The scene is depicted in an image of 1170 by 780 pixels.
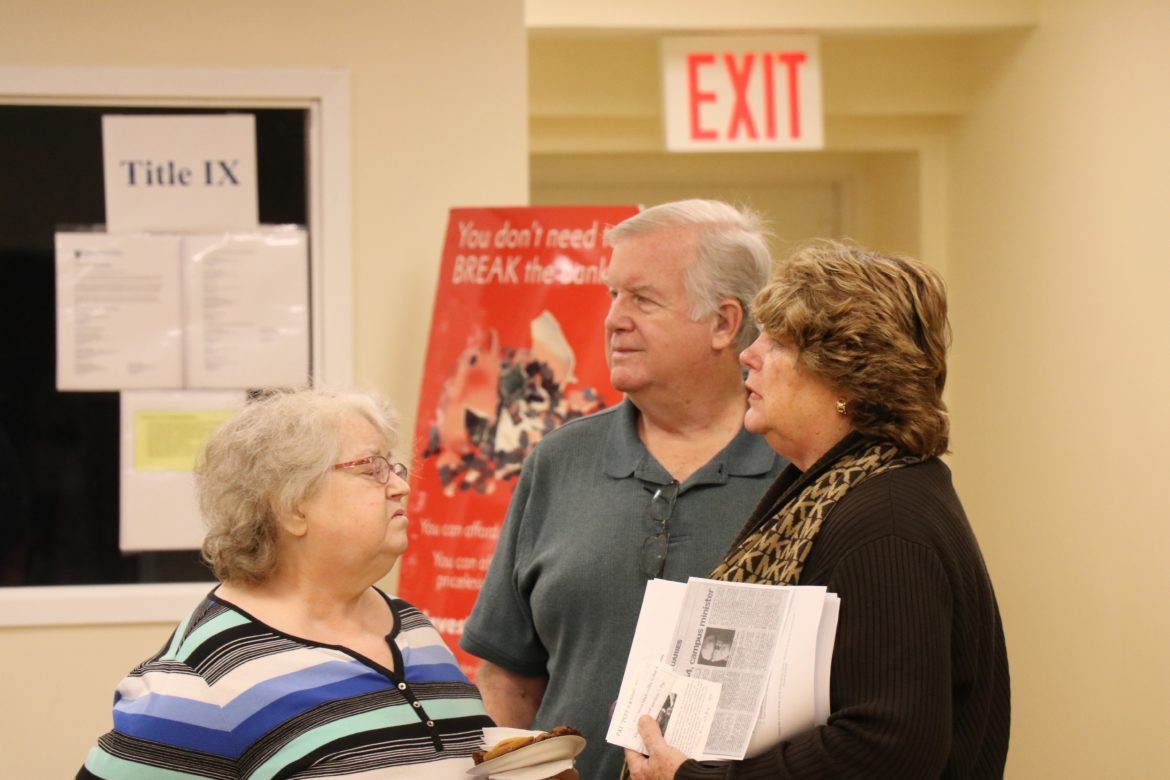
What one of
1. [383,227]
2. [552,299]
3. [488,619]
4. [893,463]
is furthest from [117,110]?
[893,463]

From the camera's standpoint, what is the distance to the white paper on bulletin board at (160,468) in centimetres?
338

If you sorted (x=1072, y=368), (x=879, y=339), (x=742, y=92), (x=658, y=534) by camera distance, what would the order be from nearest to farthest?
(x=879, y=339), (x=658, y=534), (x=1072, y=368), (x=742, y=92)

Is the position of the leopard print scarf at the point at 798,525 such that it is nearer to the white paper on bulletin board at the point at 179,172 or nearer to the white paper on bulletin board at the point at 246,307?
the white paper on bulletin board at the point at 246,307

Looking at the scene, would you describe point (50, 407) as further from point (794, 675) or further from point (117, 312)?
point (794, 675)

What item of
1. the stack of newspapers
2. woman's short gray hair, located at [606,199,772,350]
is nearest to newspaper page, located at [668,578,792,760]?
the stack of newspapers

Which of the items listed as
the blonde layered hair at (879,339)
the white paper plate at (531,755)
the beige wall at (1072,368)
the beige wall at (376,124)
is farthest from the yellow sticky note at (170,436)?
the beige wall at (1072,368)

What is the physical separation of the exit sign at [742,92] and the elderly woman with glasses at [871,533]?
2.64 meters

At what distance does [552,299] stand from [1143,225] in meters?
1.63

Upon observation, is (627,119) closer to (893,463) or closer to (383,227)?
(383,227)

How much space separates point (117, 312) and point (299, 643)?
188 cm

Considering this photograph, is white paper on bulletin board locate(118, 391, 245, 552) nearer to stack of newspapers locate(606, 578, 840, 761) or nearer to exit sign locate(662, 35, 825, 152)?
exit sign locate(662, 35, 825, 152)

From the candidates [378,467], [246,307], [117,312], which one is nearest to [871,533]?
[378,467]

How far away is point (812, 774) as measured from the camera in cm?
143

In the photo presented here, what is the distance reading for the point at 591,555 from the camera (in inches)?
80.4
